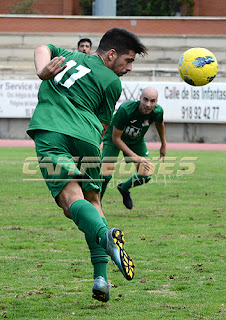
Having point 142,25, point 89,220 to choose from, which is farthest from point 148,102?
point 142,25

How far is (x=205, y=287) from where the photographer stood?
4535 millimetres

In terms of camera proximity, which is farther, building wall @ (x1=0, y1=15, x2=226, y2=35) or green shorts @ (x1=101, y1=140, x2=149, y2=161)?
building wall @ (x1=0, y1=15, x2=226, y2=35)

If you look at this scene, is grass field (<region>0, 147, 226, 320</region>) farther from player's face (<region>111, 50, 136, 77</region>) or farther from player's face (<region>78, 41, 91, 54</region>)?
player's face (<region>78, 41, 91, 54</region>)

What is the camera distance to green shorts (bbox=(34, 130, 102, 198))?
12.8 feet

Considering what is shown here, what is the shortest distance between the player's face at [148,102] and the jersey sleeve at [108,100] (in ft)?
11.5

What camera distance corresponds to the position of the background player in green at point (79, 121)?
389cm

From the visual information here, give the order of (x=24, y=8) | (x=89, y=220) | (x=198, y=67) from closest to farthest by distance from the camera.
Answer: (x=89, y=220) < (x=198, y=67) < (x=24, y=8)

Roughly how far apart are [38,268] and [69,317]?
53.9 inches

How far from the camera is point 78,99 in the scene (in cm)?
412

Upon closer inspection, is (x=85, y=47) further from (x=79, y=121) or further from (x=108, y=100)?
(x=79, y=121)

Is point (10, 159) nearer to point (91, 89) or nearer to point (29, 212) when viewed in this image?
point (29, 212)

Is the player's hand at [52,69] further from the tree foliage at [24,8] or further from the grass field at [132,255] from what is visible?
the tree foliage at [24,8]

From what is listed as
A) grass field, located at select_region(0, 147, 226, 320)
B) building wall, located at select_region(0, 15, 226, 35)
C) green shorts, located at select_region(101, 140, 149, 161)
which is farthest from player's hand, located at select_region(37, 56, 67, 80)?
building wall, located at select_region(0, 15, 226, 35)

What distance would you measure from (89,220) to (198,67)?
4428 mm
